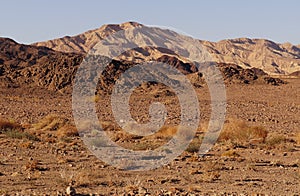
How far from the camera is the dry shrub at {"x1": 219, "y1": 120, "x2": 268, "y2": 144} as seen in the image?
18.2 meters

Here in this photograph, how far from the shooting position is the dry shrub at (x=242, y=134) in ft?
59.8

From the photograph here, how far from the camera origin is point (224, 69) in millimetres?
61562

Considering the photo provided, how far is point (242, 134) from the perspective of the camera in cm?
1895

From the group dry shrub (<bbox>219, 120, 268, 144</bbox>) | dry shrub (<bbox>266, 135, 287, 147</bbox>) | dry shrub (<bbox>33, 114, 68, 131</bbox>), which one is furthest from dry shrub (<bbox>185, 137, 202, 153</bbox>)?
dry shrub (<bbox>33, 114, 68, 131</bbox>)

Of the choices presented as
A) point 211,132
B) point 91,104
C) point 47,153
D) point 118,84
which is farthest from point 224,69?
point 47,153

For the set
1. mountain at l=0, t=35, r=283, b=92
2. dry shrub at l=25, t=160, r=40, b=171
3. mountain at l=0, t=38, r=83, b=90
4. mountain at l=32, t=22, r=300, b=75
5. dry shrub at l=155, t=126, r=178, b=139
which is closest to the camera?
dry shrub at l=25, t=160, r=40, b=171

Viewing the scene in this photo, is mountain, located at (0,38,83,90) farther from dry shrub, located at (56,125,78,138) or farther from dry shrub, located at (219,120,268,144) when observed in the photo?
dry shrub, located at (219,120,268,144)

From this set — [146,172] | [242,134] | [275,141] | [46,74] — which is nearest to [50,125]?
[242,134]

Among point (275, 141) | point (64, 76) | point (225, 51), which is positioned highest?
point (225, 51)

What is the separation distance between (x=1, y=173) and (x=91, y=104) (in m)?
25.8

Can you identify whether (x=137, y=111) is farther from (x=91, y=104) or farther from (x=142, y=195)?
(x=142, y=195)

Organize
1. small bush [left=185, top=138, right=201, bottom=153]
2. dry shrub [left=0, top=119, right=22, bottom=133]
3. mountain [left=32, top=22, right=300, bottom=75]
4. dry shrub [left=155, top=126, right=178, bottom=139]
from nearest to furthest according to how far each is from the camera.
→ 1. small bush [left=185, top=138, right=201, bottom=153]
2. dry shrub [left=155, top=126, right=178, bottom=139]
3. dry shrub [left=0, top=119, right=22, bottom=133]
4. mountain [left=32, top=22, right=300, bottom=75]

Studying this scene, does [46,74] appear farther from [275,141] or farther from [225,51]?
[225,51]

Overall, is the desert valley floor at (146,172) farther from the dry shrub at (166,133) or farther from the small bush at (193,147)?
the dry shrub at (166,133)
